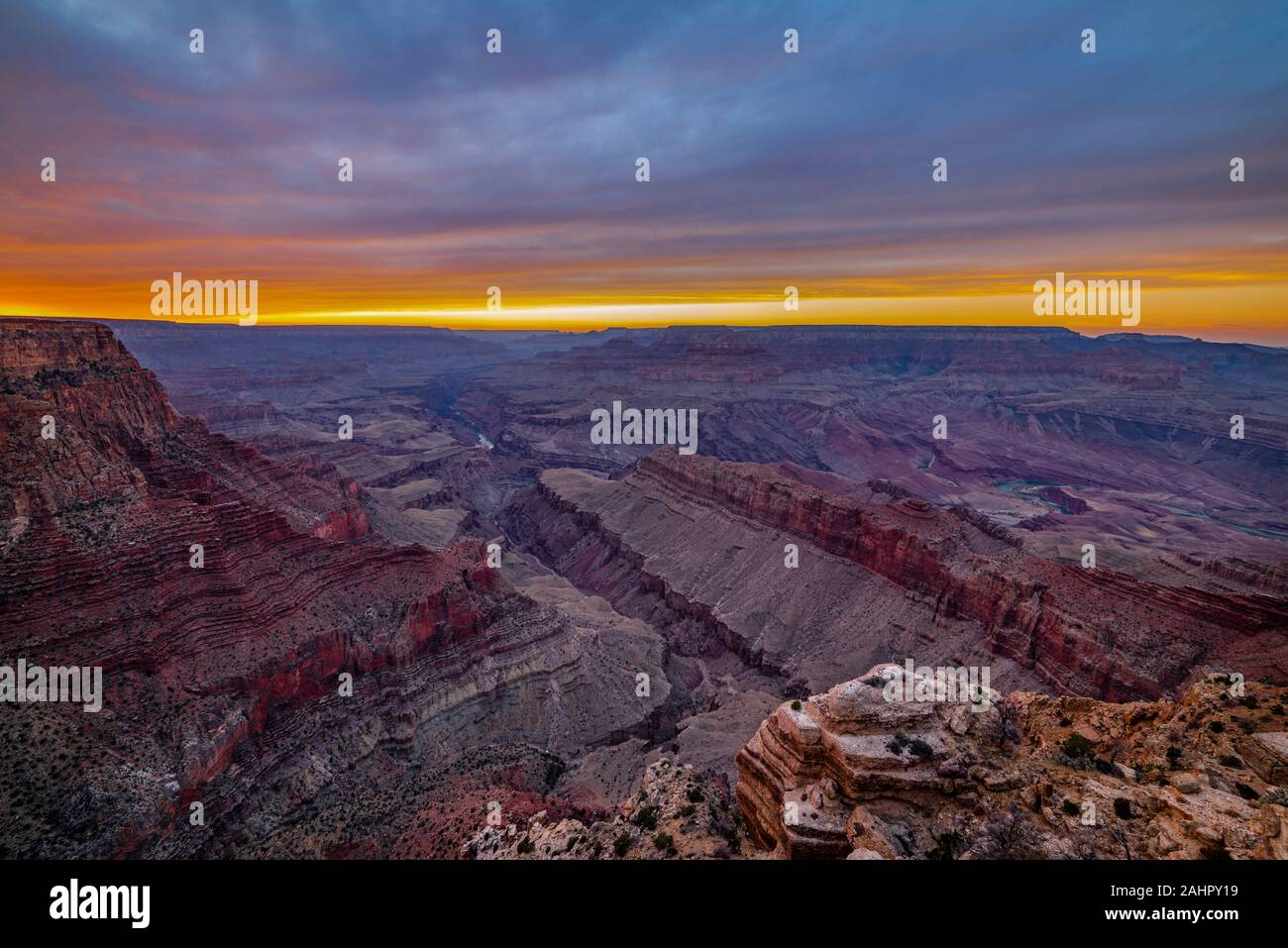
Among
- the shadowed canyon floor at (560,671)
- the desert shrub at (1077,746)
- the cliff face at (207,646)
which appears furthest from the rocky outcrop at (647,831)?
the cliff face at (207,646)

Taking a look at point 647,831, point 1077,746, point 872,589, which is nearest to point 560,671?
point 647,831

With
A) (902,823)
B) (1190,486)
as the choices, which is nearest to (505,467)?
(902,823)

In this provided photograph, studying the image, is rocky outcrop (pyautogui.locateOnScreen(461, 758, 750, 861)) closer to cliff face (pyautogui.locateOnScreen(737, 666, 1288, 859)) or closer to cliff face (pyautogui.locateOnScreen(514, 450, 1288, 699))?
cliff face (pyautogui.locateOnScreen(737, 666, 1288, 859))

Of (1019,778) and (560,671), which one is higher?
(1019,778)

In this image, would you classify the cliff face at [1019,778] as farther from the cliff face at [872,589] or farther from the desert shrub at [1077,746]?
the cliff face at [872,589]

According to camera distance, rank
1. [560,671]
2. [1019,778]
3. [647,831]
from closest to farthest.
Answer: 1. [1019,778]
2. [647,831]
3. [560,671]

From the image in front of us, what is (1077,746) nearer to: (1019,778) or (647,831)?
(1019,778)
